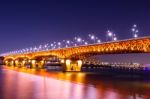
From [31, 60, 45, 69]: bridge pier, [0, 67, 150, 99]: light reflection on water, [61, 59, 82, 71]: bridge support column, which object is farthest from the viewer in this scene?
[31, 60, 45, 69]: bridge pier

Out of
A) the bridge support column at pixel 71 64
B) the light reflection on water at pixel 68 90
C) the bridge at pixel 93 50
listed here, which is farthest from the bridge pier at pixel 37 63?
the light reflection on water at pixel 68 90

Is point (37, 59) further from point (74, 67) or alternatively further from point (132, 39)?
point (132, 39)

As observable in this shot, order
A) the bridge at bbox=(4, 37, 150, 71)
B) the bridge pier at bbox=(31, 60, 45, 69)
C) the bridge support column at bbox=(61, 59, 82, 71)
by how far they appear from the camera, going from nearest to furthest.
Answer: the bridge at bbox=(4, 37, 150, 71) < the bridge support column at bbox=(61, 59, 82, 71) < the bridge pier at bbox=(31, 60, 45, 69)

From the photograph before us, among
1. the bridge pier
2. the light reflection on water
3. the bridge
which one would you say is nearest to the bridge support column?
the bridge

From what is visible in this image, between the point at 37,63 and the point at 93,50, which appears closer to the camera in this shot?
the point at 93,50

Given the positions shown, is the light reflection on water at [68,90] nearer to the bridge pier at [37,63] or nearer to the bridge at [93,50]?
the bridge at [93,50]

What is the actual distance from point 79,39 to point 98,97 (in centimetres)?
8261

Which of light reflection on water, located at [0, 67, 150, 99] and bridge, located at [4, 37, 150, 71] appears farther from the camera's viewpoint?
bridge, located at [4, 37, 150, 71]

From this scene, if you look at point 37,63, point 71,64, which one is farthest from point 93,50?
point 37,63

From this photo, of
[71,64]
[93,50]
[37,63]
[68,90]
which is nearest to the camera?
→ [68,90]

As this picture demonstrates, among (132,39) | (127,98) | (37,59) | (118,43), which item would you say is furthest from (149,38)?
(37,59)

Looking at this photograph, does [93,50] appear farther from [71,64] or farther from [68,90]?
[68,90]

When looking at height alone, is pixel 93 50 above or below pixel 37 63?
above

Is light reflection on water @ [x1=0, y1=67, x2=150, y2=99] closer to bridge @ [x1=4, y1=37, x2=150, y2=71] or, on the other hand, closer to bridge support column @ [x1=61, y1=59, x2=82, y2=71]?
bridge @ [x1=4, y1=37, x2=150, y2=71]
